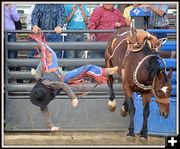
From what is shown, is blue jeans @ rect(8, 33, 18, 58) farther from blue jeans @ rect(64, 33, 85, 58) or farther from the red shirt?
the red shirt

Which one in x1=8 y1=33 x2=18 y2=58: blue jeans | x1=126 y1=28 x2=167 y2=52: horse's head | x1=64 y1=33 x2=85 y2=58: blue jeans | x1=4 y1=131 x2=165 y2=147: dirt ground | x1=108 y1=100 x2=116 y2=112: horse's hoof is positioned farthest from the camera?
x1=64 y1=33 x2=85 y2=58: blue jeans

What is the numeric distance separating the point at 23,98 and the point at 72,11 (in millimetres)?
1772

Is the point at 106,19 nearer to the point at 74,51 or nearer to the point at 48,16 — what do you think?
the point at 74,51

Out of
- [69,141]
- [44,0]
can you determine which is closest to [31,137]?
[69,141]

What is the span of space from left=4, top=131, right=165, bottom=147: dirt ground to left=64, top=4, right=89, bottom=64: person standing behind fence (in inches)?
60.9

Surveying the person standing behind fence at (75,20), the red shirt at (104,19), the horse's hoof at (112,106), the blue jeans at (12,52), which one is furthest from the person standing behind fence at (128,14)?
the blue jeans at (12,52)

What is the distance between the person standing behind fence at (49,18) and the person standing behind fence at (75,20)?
196 millimetres

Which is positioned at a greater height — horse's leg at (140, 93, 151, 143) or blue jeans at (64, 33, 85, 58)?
blue jeans at (64, 33, 85, 58)

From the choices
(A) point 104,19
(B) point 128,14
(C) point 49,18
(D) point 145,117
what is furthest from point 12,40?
(D) point 145,117

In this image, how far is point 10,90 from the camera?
1073cm

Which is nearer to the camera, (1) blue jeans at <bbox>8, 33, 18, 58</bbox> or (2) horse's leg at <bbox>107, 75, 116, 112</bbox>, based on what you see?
(2) horse's leg at <bbox>107, 75, 116, 112</bbox>

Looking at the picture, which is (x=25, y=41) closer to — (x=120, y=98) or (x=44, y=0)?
(x=44, y=0)

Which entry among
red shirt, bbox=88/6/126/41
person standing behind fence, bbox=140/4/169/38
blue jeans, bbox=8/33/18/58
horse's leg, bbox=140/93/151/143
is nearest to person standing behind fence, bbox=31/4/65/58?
blue jeans, bbox=8/33/18/58

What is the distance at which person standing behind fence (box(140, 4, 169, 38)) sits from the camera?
1079cm
